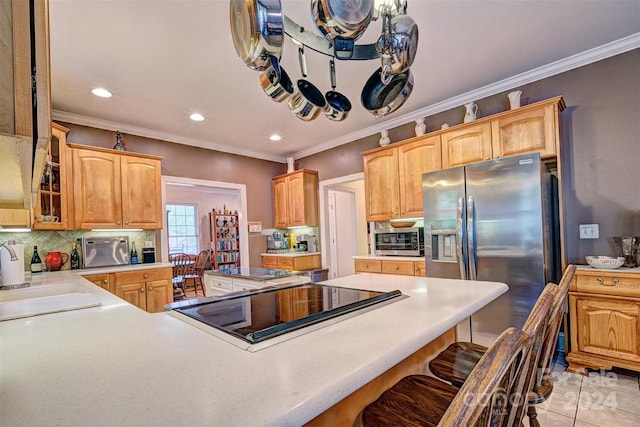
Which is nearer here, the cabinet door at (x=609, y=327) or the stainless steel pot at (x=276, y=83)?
the stainless steel pot at (x=276, y=83)

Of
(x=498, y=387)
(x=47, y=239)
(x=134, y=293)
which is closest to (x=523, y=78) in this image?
(x=498, y=387)

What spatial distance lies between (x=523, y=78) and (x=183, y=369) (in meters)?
3.62

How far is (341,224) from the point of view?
5.75m

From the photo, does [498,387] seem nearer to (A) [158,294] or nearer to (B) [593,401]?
(B) [593,401]

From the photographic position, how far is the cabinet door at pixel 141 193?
3568 mm

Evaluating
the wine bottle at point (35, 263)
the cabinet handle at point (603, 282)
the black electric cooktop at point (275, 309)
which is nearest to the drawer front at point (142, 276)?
the wine bottle at point (35, 263)

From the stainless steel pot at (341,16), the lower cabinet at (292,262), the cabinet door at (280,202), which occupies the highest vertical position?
the stainless steel pot at (341,16)

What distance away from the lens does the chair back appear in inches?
17.0

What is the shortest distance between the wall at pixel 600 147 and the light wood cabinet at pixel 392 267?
1319 millimetres

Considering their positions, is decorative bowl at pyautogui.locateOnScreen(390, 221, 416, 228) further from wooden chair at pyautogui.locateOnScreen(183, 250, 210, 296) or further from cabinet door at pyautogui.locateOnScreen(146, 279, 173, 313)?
wooden chair at pyautogui.locateOnScreen(183, 250, 210, 296)

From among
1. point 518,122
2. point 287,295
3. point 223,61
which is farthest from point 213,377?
point 518,122

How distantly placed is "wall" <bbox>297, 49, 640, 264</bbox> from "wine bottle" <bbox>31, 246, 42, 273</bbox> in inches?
203

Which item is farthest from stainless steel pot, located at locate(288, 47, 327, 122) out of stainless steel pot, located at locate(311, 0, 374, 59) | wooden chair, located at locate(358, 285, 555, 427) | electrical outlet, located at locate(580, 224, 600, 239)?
electrical outlet, located at locate(580, 224, 600, 239)

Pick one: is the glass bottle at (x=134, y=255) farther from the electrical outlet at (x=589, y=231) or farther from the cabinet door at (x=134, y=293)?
the electrical outlet at (x=589, y=231)
